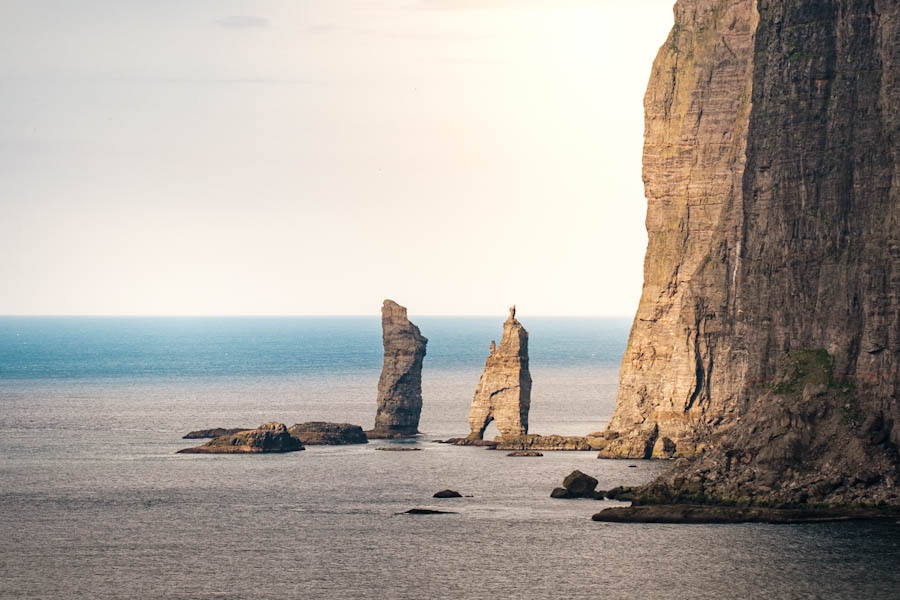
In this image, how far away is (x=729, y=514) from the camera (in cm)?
13438

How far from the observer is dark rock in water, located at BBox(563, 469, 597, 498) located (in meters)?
154

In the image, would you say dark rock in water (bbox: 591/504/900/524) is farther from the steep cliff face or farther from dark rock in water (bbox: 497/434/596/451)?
dark rock in water (bbox: 497/434/596/451)

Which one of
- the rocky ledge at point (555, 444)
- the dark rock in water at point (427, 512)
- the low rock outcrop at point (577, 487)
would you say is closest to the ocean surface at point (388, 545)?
the dark rock in water at point (427, 512)

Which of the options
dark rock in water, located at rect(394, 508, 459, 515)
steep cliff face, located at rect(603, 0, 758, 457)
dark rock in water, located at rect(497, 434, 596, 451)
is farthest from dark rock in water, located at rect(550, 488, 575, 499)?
dark rock in water, located at rect(497, 434, 596, 451)

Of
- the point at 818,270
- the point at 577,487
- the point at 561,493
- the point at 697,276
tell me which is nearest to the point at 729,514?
the point at 577,487

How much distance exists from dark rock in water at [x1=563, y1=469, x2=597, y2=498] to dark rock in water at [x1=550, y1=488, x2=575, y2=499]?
0.31 metres

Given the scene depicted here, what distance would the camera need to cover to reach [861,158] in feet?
473

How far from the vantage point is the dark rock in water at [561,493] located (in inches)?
6068

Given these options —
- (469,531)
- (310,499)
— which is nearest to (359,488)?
(310,499)

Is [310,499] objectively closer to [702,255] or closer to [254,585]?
[254,585]

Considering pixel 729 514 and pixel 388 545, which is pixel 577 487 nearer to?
pixel 729 514

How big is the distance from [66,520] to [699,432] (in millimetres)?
72689

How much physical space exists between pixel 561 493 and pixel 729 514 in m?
23.7

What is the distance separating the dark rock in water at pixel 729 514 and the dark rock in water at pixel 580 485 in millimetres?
11322
